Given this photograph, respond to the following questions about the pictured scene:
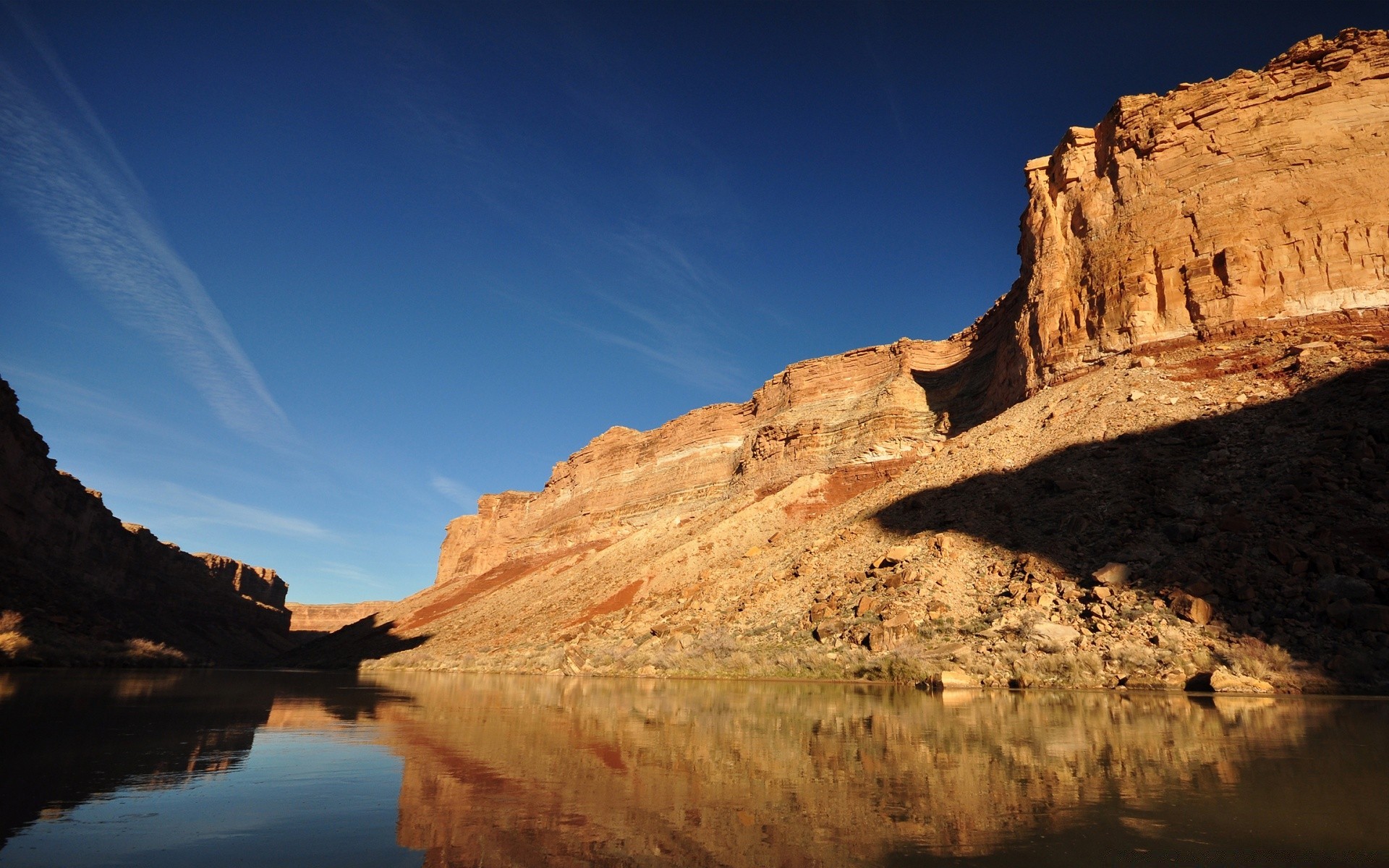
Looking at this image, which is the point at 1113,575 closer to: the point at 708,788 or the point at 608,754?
the point at 608,754

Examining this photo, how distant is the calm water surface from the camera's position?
3975mm

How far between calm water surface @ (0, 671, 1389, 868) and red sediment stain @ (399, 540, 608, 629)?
48.6 m

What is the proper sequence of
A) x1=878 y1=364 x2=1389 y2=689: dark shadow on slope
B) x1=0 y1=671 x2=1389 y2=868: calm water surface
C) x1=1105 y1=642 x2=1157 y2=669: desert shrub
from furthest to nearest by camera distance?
x1=1105 y1=642 x2=1157 y2=669: desert shrub
x1=878 y1=364 x2=1389 y2=689: dark shadow on slope
x1=0 y1=671 x2=1389 y2=868: calm water surface

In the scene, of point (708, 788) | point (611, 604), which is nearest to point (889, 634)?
point (708, 788)

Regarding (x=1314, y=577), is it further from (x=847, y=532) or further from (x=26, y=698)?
(x=26, y=698)

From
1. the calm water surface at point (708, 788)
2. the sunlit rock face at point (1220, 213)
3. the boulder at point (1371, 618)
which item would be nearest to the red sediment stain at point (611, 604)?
the sunlit rock face at point (1220, 213)

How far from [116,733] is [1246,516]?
79.8 ft

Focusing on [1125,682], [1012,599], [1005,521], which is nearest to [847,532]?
[1005,521]

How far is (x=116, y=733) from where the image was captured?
863cm

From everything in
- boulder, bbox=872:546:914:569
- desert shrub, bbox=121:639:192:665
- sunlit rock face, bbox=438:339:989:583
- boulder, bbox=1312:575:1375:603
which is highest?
sunlit rock face, bbox=438:339:989:583

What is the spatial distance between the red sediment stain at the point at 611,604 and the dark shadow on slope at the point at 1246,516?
15.4 meters

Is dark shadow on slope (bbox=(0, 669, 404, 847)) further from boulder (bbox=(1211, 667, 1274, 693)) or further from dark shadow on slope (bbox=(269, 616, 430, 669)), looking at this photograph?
dark shadow on slope (bbox=(269, 616, 430, 669))

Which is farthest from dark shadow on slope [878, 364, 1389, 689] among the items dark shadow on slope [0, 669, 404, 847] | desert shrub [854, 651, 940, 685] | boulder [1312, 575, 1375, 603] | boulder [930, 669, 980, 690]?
dark shadow on slope [0, 669, 404, 847]

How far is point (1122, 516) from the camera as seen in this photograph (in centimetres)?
2103
